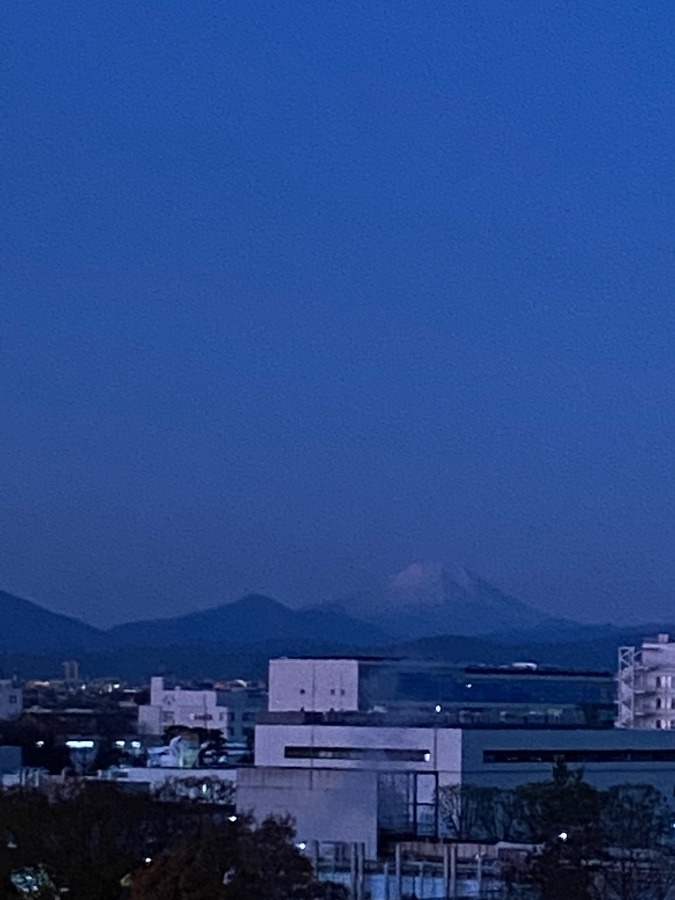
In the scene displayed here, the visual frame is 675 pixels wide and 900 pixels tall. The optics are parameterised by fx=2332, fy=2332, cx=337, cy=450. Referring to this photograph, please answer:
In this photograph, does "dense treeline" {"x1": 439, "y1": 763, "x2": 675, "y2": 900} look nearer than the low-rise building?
Yes

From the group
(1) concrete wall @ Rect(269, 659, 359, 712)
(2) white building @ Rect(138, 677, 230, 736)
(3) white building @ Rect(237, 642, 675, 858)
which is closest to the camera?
(3) white building @ Rect(237, 642, 675, 858)

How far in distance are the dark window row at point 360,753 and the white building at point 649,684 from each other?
44.9 feet

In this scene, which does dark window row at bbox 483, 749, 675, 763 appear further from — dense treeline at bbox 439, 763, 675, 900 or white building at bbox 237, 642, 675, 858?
dense treeline at bbox 439, 763, 675, 900

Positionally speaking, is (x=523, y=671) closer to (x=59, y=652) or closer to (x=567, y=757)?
(x=567, y=757)

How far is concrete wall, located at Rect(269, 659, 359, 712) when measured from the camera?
49.1m

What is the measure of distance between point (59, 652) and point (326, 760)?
136m

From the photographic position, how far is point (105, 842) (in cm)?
2216

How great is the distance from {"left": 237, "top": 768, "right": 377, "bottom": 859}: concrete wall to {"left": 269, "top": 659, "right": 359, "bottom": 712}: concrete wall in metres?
16.9

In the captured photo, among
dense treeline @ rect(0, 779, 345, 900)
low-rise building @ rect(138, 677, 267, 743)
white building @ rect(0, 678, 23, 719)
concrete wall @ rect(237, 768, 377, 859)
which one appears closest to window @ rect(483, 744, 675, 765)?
concrete wall @ rect(237, 768, 377, 859)

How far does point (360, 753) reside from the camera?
38.8 metres

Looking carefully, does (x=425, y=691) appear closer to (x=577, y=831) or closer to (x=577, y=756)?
(x=577, y=756)

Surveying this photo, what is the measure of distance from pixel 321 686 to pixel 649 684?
7.84 m

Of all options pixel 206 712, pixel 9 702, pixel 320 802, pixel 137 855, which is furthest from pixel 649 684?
pixel 137 855

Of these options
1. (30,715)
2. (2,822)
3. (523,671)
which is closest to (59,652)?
(30,715)
